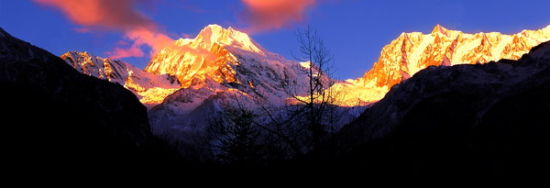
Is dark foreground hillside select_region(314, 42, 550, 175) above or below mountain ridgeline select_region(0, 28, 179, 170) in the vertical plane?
below

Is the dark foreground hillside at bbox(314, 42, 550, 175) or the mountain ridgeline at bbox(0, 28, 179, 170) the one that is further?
the mountain ridgeline at bbox(0, 28, 179, 170)

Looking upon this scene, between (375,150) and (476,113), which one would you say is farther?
(375,150)

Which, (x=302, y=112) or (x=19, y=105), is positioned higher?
(x=19, y=105)

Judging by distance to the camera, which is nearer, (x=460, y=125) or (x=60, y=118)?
(x=460, y=125)

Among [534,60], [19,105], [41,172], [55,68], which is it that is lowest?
[41,172]

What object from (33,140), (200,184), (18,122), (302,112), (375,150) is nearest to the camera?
(375,150)

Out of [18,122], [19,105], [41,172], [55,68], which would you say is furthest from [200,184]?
[55,68]

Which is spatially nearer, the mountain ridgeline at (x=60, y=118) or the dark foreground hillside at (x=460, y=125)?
the dark foreground hillside at (x=460, y=125)

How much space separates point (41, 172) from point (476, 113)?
473 inches

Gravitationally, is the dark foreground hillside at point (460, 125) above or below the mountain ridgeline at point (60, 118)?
below

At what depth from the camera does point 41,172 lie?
658 inches

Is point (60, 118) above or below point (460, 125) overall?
above

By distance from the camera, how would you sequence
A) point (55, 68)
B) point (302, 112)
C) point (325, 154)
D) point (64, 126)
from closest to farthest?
point (325, 154) → point (302, 112) → point (64, 126) → point (55, 68)

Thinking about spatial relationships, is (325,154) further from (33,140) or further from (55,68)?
(55,68)
